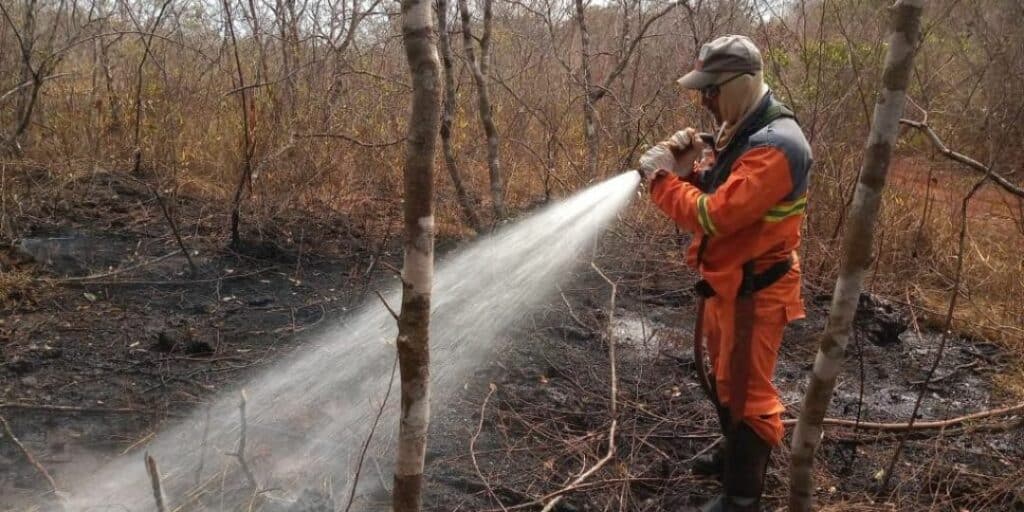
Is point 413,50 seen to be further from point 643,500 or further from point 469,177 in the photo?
point 469,177

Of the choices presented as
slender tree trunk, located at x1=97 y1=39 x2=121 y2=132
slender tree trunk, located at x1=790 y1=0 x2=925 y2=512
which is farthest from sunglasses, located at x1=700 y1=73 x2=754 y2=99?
slender tree trunk, located at x1=97 y1=39 x2=121 y2=132

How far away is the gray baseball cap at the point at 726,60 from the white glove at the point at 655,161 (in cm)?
31

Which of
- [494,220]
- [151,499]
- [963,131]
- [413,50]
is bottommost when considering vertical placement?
[151,499]

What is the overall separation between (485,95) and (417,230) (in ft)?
14.0

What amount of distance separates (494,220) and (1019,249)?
14.8 feet

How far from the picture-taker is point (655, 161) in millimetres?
2867

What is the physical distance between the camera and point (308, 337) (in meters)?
4.55

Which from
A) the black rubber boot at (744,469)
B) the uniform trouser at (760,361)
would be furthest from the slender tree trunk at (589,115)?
the black rubber boot at (744,469)

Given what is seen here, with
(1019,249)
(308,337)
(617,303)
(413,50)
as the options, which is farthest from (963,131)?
(413,50)

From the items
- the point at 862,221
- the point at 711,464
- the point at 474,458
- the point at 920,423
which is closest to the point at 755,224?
the point at 862,221

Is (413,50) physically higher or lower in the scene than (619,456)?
higher

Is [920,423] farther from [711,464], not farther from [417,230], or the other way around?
[417,230]

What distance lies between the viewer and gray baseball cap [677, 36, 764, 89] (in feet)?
8.61

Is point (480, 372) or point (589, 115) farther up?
point (589, 115)
